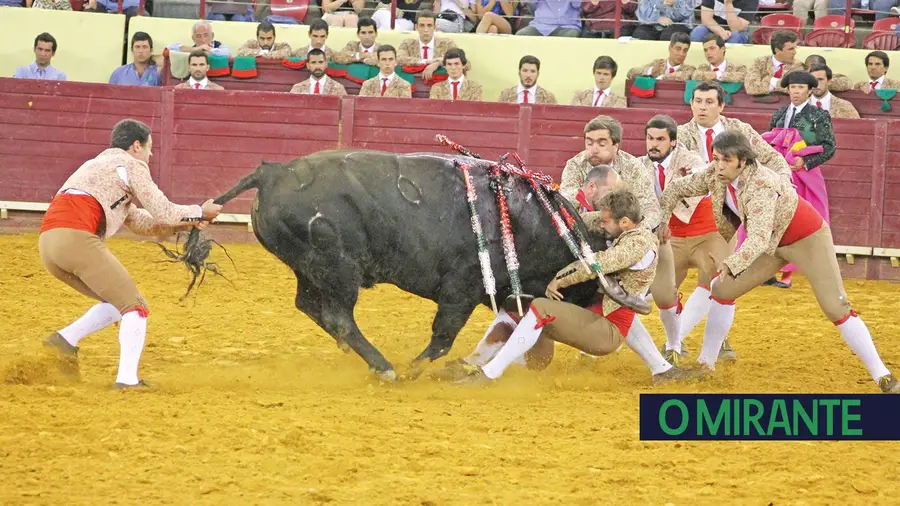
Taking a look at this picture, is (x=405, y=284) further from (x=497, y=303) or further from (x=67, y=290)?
(x=67, y=290)

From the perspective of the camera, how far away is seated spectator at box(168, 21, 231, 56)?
13180mm

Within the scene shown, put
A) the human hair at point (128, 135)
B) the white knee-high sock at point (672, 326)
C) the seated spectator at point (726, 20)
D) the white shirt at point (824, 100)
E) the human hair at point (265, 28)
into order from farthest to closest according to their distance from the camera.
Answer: the seated spectator at point (726, 20) → the human hair at point (265, 28) → the white shirt at point (824, 100) → the white knee-high sock at point (672, 326) → the human hair at point (128, 135)

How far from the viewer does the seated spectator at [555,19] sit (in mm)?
14273

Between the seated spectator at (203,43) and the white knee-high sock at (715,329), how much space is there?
7.77m

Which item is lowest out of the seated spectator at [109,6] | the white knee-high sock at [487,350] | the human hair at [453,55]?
the white knee-high sock at [487,350]

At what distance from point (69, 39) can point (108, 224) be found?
8814 mm

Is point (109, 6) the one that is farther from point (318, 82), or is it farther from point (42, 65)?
point (318, 82)

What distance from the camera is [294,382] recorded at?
6.60 metres

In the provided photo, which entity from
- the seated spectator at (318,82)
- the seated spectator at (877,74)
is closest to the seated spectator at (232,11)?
the seated spectator at (318,82)

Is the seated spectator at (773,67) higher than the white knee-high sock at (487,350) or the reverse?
higher

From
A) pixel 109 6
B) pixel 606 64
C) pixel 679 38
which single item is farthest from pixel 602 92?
pixel 109 6

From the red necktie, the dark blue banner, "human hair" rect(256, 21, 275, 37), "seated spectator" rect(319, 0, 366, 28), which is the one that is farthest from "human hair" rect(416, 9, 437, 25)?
the dark blue banner

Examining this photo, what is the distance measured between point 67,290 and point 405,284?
396 cm

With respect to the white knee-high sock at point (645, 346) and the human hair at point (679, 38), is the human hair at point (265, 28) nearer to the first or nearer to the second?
the human hair at point (679, 38)
